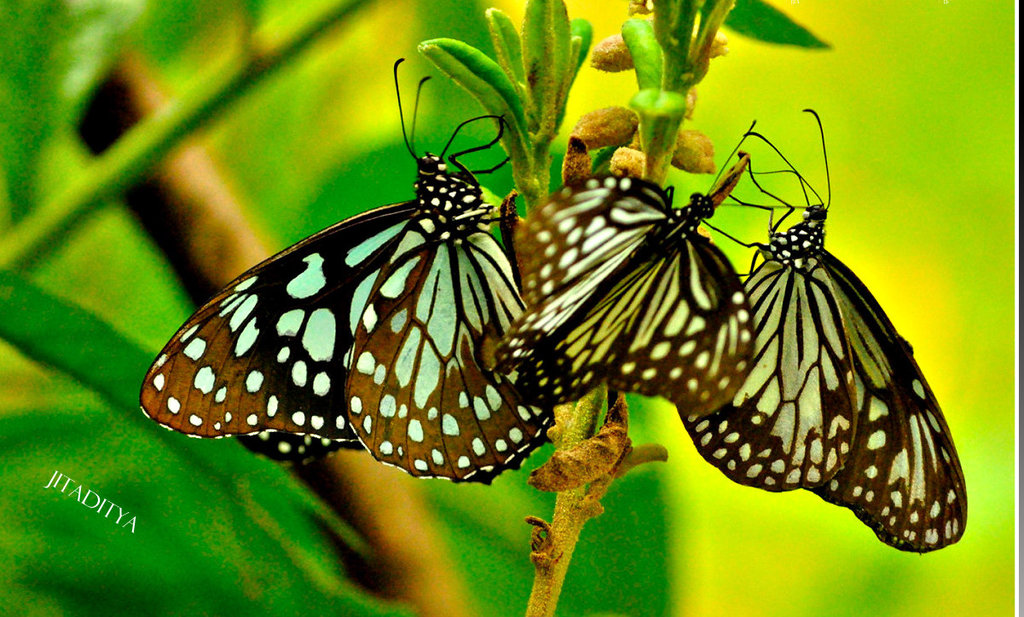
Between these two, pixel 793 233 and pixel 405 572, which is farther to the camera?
pixel 405 572

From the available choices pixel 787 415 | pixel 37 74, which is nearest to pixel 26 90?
pixel 37 74

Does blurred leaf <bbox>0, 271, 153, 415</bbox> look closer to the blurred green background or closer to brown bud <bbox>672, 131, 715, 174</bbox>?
the blurred green background

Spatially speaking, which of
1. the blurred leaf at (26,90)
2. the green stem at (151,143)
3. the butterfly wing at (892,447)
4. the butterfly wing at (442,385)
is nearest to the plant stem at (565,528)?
the butterfly wing at (442,385)

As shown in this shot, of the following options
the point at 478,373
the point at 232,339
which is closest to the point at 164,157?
the point at 232,339

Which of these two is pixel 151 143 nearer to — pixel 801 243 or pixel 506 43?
pixel 506 43

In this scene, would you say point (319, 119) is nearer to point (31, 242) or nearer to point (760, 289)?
point (31, 242)

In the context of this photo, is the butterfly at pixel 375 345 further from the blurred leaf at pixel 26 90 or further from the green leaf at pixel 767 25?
the blurred leaf at pixel 26 90
